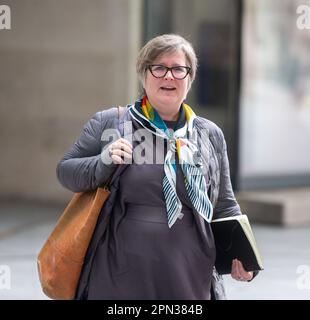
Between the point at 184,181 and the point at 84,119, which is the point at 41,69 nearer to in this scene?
the point at 84,119

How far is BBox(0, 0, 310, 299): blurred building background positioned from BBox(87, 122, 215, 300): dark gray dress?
6.39 meters

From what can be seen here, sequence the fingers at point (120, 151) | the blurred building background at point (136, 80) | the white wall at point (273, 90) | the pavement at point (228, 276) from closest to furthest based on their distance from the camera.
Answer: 1. the fingers at point (120, 151)
2. the pavement at point (228, 276)
3. the blurred building background at point (136, 80)
4. the white wall at point (273, 90)

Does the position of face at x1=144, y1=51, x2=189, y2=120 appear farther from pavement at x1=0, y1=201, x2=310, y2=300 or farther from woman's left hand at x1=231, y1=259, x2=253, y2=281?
pavement at x1=0, y1=201, x2=310, y2=300

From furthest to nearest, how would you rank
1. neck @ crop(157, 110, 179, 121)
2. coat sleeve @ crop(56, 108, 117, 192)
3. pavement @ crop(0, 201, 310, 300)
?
1. pavement @ crop(0, 201, 310, 300)
2. neck @ crop(157, 110, 179, 121)
3. coat sleeve @ crop(56, 108, 117, 192)

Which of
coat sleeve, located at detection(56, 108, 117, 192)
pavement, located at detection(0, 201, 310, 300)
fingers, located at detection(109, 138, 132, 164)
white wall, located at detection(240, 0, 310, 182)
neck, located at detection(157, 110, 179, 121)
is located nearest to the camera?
fingers, located at detection(109, 138, 132, 164)

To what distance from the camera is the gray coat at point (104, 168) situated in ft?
10.5

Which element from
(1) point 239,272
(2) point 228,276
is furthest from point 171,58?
(2) point 228,276

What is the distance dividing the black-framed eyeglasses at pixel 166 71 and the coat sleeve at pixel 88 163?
0.80ft

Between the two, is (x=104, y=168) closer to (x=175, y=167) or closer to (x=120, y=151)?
(x=120, y=151)

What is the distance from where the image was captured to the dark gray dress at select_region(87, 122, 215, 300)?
10.5 ft

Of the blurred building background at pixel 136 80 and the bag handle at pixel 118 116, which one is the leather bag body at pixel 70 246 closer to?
the bag handle at pixel 118 116

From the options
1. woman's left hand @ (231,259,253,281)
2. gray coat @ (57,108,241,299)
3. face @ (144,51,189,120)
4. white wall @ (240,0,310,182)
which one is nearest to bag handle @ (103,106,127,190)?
gray coat @ (57,108,241,299)

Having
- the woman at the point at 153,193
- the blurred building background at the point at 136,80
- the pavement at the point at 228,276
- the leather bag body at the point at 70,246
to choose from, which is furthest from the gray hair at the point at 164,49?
the blurred building background at the point at 136,80

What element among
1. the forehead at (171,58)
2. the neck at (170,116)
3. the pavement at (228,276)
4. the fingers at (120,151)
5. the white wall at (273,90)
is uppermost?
the forehead at (171,58)
